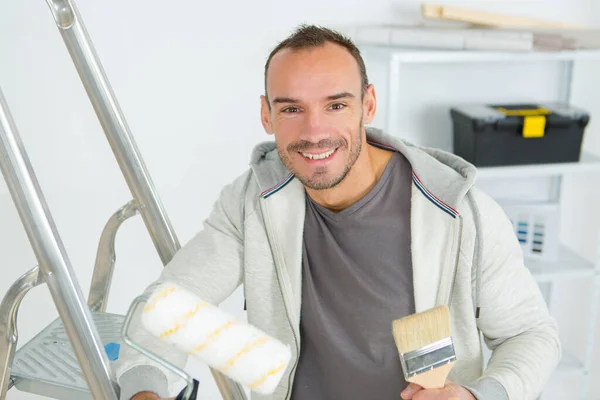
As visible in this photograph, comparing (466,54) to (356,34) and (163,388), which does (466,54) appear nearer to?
(356,34)

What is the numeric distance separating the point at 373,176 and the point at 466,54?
2.46ft

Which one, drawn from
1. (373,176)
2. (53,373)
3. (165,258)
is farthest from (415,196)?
(53,373)

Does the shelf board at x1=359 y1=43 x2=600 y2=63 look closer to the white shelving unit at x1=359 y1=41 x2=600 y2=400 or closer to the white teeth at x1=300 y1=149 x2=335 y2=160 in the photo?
the white shelving unit at x1=359 y1=41 x2=600 y2=400

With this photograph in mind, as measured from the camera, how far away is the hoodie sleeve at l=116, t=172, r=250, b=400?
4.57 ft

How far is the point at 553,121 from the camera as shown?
7.36 ft

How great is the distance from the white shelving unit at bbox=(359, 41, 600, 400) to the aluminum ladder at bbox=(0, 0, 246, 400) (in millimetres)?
934

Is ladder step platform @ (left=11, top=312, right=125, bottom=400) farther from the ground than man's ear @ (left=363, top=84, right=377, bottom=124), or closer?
closer

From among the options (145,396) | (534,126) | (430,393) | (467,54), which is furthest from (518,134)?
(145,396)

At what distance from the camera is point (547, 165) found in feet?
7.55

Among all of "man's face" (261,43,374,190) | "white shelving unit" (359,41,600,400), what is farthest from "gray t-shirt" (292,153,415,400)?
"white shelving unit" (359,41,600,400)

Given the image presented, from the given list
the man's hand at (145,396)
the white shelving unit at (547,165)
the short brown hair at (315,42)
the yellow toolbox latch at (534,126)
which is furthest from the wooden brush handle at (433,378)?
the yellow toolbox latch at (534,126)

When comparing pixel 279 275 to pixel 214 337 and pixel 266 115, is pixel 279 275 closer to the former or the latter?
pixel 266 115

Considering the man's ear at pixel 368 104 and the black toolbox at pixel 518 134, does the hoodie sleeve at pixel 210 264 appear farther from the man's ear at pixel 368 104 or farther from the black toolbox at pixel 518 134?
the black toolbox at pixel 518 134

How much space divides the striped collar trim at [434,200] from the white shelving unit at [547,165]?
26.7 inches
